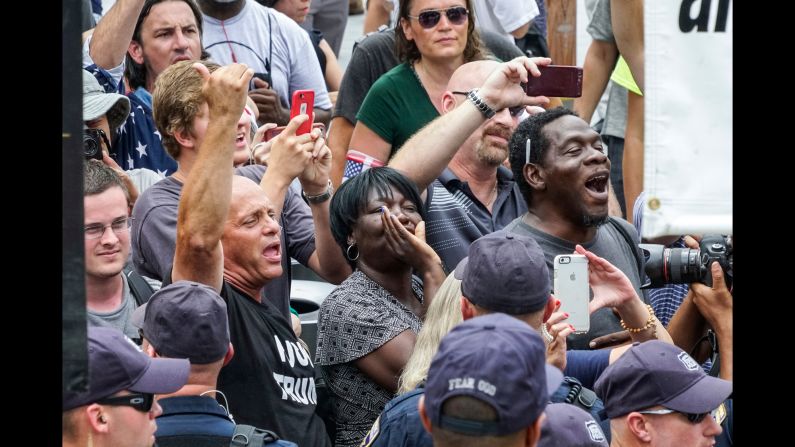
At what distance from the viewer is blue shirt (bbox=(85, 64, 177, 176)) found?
542 centimetres

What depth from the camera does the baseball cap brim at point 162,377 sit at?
3141mm

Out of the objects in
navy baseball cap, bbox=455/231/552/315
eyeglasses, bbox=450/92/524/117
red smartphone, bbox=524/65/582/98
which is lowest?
navy baseball cap, bbox=455/231/552/315

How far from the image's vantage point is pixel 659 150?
3.09 metres

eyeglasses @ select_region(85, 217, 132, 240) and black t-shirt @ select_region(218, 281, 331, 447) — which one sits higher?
eyeglasses @ select_region(85, 217, 132, 240)

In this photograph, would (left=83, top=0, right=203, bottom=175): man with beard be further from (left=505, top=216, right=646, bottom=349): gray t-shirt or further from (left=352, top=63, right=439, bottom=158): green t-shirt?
(left=505, top=216, right=646, bottom=349): gray t-shirt

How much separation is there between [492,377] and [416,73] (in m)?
3.48

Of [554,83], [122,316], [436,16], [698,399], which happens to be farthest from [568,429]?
[436,16]

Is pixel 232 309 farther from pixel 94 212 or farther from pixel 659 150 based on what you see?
pixel 659 150

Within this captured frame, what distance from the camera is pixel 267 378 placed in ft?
13.1

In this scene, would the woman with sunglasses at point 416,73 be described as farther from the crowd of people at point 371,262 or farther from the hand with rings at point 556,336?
the hand with rings at point 556,336

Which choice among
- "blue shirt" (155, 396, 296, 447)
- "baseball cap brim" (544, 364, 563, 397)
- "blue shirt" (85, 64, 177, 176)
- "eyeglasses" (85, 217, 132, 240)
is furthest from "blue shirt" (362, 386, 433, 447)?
"blue shirt" (85, 64, 177, 176)

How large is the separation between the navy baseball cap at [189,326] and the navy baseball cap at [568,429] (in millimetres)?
976

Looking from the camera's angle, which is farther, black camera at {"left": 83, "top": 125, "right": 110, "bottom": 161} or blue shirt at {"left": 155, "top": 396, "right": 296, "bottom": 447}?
black camera at {"left": 83, "top": 125, "right": 110, "bottom": 161}
